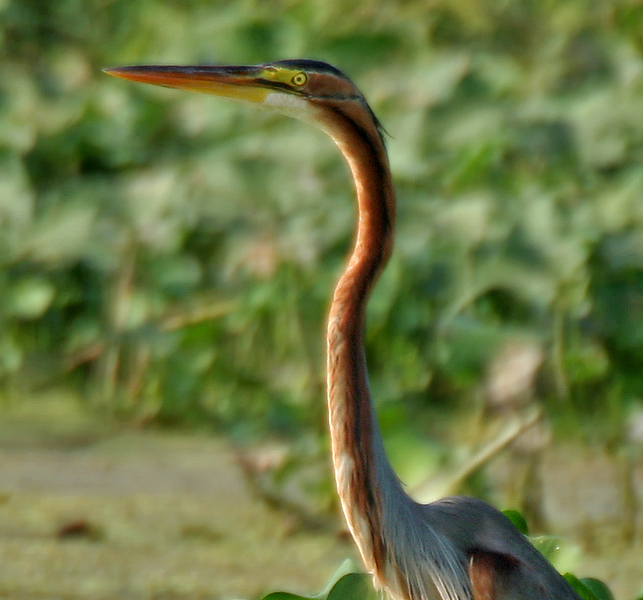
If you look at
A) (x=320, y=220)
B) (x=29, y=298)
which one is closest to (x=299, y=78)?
(x=320, y=220)

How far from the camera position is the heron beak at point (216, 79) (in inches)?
87.0

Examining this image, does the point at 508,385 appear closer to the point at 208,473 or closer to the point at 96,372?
the point at 208,473

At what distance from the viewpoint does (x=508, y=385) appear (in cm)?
413

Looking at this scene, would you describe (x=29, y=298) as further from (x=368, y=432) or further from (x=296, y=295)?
(x=368, y=432)

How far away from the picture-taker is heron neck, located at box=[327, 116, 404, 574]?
222 cm

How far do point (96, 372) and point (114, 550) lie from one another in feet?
4.96

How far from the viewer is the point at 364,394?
87.7 inches

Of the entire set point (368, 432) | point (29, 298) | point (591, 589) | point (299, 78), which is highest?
point (29, 298)

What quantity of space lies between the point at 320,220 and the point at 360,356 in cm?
290

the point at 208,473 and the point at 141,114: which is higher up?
the point at 141,114

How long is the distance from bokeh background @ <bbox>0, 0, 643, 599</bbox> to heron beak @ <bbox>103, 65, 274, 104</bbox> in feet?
4.71

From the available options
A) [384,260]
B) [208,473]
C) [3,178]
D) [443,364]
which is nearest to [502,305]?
[443,364]

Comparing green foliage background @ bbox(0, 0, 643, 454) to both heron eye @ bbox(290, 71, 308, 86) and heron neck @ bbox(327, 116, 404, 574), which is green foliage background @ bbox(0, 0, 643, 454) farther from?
heron eye @ bbox(290, 71, 308, 86)

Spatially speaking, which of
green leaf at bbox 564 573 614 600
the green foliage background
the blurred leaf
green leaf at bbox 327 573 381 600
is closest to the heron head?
green leaf at bbox 327 573 381 600
